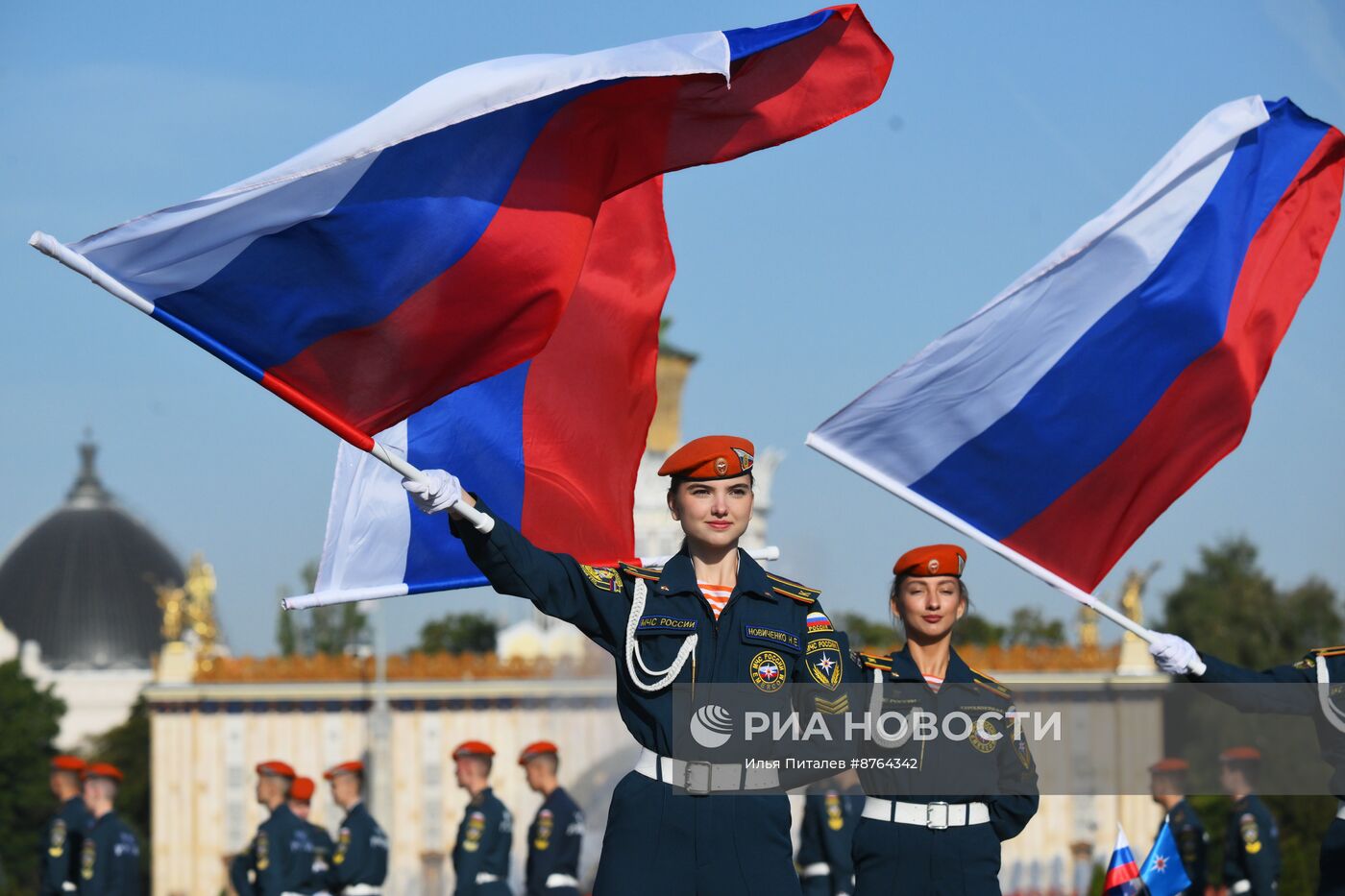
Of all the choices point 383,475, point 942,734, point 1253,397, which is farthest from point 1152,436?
point 383,475

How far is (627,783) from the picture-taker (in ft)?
18.0

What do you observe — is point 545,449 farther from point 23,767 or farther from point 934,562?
point 23,767

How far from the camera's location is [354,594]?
22.5 ft

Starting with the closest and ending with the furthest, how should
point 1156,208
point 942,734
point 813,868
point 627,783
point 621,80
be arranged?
point 627,783
point 621,80
point 942,734
point 1156,208
point 813,868

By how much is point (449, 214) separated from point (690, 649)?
1.58m

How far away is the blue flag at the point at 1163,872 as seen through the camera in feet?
28.4

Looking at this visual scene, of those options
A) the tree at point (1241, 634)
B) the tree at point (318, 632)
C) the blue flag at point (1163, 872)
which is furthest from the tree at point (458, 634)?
the blue flag at point (1163, 872)

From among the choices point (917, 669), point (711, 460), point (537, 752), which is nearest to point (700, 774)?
point (711, 460)

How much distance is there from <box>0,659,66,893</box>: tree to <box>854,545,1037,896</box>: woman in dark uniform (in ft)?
139

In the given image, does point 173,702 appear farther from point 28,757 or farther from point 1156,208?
point 1156,208

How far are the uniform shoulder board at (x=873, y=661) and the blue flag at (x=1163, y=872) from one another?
244 cm

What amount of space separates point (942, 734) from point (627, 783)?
167 centimetres

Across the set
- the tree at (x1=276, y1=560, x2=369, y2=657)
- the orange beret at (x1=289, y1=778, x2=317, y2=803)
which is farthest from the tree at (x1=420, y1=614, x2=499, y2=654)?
the orange beret at (x1=289, y1=778, x2=317, y2=803)

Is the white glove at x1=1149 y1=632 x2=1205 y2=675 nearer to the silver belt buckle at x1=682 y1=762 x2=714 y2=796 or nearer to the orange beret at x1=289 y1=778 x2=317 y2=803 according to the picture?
the silver belt buckle at x1=682 y1=762 x2=714 y2=796
